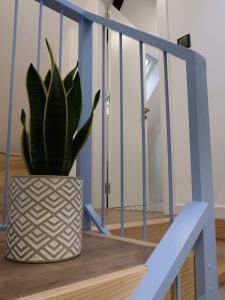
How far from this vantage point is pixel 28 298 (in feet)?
1.37

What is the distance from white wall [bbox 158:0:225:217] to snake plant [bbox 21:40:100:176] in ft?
3.86

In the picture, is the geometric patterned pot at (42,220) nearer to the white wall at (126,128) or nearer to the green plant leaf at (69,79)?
the green plant leaf at (69,79)

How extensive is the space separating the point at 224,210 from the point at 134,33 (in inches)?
Result: 44.5

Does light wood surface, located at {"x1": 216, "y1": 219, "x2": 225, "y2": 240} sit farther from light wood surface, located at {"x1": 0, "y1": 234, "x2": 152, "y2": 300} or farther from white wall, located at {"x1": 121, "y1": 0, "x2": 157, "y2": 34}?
white wall, located at {"x1": 121, "y1": 0, "x2": 157, "y2": 34}

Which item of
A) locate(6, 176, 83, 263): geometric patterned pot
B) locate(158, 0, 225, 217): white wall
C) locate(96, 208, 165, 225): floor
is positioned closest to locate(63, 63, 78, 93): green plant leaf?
locate(6, 176, 83, 263): geometric patterned pot

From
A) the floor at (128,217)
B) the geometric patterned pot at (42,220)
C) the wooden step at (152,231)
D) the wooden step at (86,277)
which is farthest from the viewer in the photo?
the floor at (128,217)

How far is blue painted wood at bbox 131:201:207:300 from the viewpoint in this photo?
54 centimetres

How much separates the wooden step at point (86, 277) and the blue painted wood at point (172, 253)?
0.08ft

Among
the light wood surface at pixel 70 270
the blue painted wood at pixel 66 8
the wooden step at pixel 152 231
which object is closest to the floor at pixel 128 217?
the wooden step at pixel 152 231

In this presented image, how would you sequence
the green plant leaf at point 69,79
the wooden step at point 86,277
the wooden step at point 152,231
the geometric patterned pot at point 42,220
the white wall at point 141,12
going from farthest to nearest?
the white wall at point 141,12 → the wooden step at point 152,231 → the green plant leaf at point 69,79 → the geometric patterned pot at point 42,220 → the wooden step at point 86,277

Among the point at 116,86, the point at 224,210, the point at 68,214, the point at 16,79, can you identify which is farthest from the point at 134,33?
the point at 116,86

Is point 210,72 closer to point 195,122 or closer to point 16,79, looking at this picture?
point 195,122

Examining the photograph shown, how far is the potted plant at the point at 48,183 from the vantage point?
2.06 feet

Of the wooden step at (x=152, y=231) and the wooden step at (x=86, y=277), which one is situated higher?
the wooden step at (x=86, y=277)
